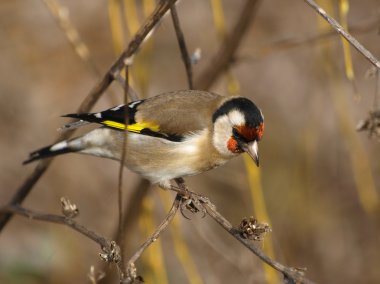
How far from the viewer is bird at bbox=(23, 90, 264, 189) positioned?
3.88 meters

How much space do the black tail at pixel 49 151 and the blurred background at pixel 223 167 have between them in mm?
788

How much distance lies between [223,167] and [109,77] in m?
3.04

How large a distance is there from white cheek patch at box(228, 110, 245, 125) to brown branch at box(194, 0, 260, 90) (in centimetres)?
59

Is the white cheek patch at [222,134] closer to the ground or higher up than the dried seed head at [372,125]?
higher up

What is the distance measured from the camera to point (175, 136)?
3971 millimetres

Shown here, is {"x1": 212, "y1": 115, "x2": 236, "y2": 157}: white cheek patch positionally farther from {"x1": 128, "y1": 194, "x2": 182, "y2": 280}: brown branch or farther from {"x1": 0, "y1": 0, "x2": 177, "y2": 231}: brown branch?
{"x1": 0, "y1": 0, "x2": 177, "y2": 231}: brown branch

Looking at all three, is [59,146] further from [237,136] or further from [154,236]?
[154,236]

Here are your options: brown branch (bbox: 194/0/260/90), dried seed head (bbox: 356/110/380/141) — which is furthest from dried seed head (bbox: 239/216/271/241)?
brown branch (bbox: 194/0/260/90)

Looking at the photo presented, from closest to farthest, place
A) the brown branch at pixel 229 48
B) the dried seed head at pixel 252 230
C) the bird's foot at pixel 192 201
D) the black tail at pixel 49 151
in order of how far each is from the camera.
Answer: the dried seed head at pixel 252 230 → the bird's foot at pixel 192 201 → the black tail at pixel 49 151 → the brown branch at pixel 229 48

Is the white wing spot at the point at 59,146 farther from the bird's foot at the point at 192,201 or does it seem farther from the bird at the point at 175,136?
the bird's foot at the point at 192,201

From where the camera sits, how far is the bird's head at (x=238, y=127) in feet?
12.7

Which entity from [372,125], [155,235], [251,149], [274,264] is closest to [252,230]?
[274,264]

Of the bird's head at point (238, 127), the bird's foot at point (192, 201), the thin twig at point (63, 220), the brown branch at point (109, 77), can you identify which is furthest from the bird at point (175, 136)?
the thin twig at point (63, 220)

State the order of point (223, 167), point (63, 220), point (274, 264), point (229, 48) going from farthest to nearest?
point (223, 167)
point (229, 48)
point (63, 220)
point (274, 264)
